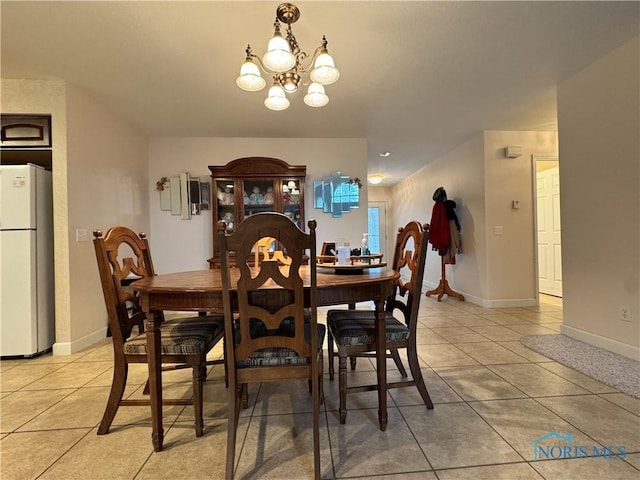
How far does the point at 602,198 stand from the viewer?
8.13ft

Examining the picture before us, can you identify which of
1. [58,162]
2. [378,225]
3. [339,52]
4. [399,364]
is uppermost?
[339,52]

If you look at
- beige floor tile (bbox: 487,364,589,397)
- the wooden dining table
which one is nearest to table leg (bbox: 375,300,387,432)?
the wooden dining table

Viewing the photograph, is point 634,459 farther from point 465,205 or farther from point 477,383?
point 465,205

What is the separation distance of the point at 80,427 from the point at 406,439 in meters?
1.64

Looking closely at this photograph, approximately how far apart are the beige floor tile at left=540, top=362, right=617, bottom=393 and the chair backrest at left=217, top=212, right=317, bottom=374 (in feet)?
6.12

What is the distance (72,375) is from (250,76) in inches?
95.1

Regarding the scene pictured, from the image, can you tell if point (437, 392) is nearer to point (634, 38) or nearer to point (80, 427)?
point (80, 427)

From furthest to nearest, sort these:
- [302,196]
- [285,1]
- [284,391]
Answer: [302,196]
[284,391]
[285,1]

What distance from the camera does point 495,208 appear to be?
400cm

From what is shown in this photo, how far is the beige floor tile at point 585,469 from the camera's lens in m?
1.17

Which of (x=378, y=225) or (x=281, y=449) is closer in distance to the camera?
(x=281, y=449)

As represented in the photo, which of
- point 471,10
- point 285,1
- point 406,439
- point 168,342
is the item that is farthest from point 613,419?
point 285,1

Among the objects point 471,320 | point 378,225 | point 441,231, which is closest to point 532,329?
point 471,320

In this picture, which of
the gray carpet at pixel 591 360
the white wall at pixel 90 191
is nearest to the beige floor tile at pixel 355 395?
the gray carpet at pixel 591 360
